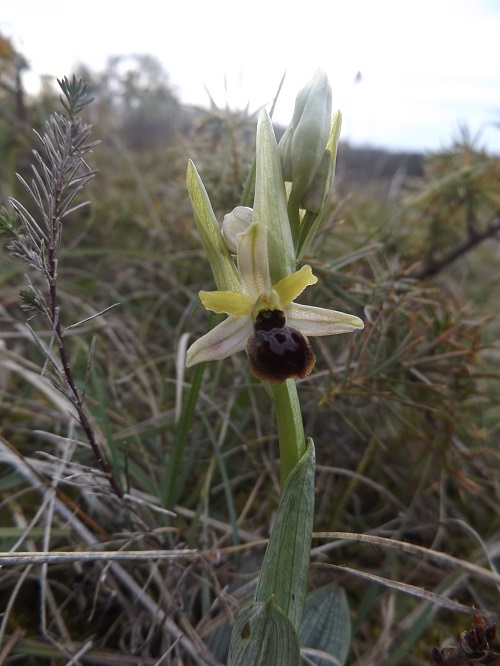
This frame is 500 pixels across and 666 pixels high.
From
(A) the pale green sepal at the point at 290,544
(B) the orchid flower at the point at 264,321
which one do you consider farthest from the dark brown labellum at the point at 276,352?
(A) the pale green sepal at the point at 290,544

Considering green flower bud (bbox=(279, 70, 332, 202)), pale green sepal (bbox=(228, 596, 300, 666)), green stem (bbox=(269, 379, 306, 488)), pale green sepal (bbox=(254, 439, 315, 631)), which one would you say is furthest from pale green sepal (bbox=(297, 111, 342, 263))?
pale green sepal (bbox=(228, 596, 300, 666))

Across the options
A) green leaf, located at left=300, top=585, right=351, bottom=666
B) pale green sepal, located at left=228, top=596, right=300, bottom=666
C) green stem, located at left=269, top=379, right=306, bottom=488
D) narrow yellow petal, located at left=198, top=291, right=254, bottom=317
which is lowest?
green leaf, located at left=300, top=585, right=351, bottom=666

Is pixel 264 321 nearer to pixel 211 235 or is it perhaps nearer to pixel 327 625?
pixel 211 235

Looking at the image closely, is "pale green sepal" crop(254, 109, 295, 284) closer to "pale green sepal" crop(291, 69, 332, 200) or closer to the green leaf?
"pale green sepal" crop(291, 69, 332, 200)

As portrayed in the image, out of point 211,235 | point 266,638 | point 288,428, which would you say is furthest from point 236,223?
point 266,638

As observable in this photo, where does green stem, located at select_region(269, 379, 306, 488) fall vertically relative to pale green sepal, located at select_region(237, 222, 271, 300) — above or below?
below

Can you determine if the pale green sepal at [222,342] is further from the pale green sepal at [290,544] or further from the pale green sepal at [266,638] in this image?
the pale green sepal at [266,638]

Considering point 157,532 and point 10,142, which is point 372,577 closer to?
point 157,532

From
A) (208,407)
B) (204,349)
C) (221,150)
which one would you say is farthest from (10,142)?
(204,349)
